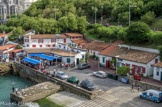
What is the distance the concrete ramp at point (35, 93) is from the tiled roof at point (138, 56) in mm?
14898

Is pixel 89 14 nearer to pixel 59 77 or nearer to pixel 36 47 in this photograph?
pixel 36 47

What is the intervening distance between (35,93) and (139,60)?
19.6 m

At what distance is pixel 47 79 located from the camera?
43.2 metres

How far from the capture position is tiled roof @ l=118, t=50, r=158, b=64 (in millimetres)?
41056

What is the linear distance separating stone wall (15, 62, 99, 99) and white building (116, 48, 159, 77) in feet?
37.1

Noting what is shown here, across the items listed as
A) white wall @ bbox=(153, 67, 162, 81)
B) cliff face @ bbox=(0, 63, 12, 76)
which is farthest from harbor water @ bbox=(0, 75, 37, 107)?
white wall @ bbox=(153, 67, 162, 81)

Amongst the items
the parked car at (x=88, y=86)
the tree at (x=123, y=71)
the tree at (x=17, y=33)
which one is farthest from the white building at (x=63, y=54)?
the tree at (x=17, y=33)

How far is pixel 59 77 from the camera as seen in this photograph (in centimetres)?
4203

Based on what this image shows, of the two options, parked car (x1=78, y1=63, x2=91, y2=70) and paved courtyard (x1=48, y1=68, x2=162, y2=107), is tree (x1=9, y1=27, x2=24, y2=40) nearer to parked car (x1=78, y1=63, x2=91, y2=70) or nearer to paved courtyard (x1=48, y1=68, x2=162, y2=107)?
parked car (x1=78, y1=63, x2=91, y2=70)

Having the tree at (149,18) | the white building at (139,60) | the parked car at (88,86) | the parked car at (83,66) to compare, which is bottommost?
the parked car at (88,86)

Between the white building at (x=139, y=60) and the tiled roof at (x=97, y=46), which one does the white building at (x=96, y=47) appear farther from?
the white building at (x=139, y=60)

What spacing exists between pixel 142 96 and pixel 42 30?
50.8 m

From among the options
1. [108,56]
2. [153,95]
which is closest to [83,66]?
[108,56]

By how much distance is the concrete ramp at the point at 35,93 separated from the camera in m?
35.0
